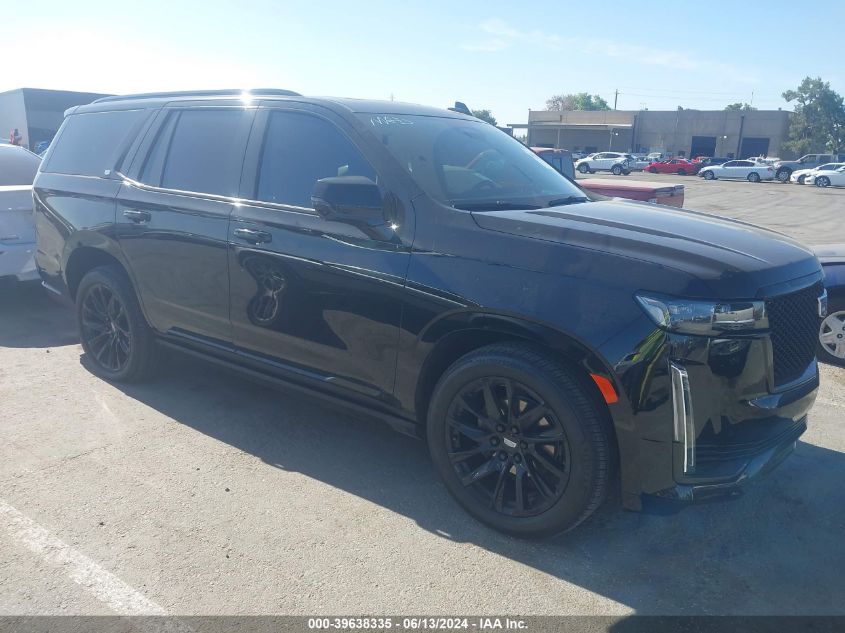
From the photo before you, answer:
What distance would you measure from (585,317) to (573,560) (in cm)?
113

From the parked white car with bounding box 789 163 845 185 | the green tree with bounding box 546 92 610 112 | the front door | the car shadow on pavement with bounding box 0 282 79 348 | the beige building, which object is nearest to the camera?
the front door

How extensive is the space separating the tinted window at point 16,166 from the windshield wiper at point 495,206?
5.83 m

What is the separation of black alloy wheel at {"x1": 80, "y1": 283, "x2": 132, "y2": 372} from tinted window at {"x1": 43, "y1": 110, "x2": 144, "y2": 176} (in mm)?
894

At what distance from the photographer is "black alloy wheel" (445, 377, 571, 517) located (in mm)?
3059

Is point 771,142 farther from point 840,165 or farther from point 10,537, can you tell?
point 10,537

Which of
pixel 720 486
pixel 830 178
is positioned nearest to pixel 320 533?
pixel 720 486

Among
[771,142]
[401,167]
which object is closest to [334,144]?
[401,167]

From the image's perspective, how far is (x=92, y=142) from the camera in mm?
5199

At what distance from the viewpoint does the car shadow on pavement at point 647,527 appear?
2.91 m

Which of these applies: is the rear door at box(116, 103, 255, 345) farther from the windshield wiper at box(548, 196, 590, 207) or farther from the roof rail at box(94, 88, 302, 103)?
the windshield wiper at box(548, 196, 590, 207)

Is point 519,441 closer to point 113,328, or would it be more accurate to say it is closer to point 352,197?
point 352,197

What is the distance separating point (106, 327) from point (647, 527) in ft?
13.1

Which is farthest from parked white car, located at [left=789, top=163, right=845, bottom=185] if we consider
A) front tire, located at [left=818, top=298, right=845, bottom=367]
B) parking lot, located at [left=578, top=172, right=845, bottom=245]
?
front tire, located at [left=818, top=298, right=845, bottom=367]

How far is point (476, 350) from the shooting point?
3.21 m
